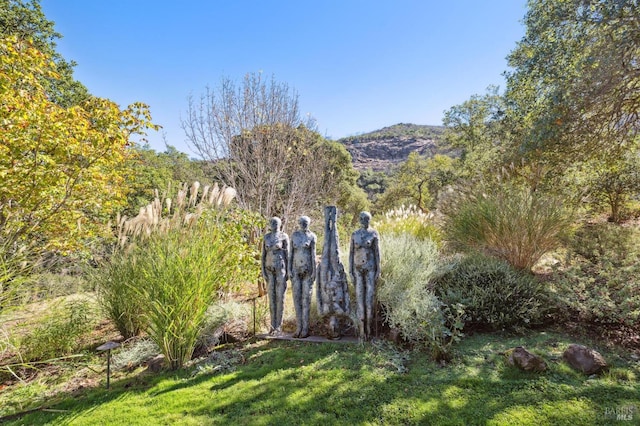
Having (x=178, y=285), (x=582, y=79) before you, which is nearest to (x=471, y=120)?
(x=582, y=79)

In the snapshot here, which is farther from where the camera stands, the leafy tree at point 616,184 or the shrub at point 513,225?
the leafy tree at point 616,184

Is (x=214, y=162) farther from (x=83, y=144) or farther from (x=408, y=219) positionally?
(x=408, y=219)

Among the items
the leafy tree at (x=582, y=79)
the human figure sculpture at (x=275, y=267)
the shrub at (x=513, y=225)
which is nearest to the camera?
the human figure sculpture at (x=275, y=267)

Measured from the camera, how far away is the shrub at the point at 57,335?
12.8 ft

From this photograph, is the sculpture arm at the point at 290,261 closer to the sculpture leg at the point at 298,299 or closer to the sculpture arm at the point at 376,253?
the sculpture leg at the point at 298,299

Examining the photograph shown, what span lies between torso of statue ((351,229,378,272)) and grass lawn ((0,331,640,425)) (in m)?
1.10

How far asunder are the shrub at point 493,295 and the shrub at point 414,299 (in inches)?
10.8

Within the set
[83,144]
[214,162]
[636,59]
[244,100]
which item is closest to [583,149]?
[636,59]

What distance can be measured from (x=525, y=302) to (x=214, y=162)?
24.2ft

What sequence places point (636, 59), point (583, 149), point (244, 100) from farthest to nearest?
point (244, 100) → point (583, 149) → point (636, 59)

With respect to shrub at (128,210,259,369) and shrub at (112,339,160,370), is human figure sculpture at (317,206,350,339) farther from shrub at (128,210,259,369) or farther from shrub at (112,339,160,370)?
shrub at (112,339,160,370)

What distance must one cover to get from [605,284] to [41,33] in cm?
1584

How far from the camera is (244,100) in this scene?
25.3 feet

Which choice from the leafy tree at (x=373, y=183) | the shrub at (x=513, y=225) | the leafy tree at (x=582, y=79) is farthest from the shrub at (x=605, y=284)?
the leafy tree at (x=373, y=183)
